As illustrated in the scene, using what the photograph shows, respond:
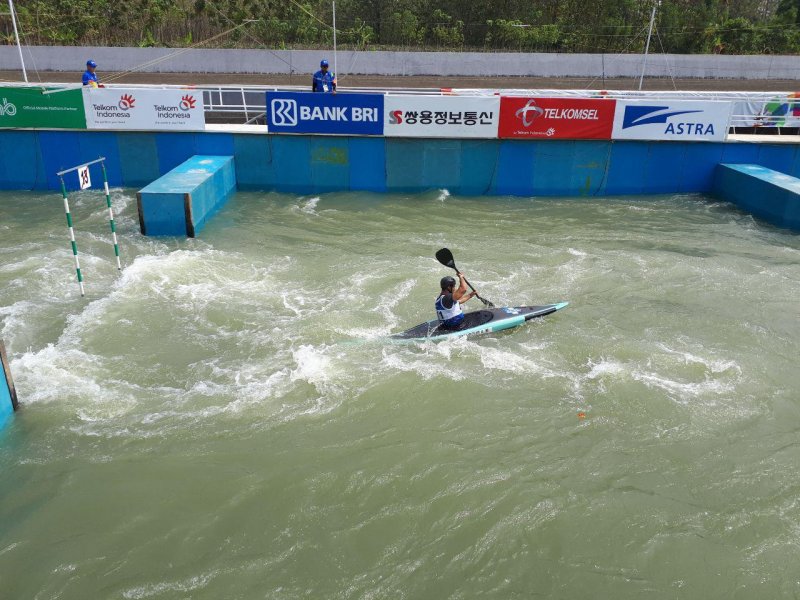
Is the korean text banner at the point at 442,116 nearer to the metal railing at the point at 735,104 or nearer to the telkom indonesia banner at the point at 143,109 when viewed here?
the metal railing at the point at 735,104

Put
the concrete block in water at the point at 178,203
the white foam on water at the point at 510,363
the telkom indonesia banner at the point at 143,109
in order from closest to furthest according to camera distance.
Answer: the white foam on water at the point at 510,363, the concrete block in water at the point at 178,203, the telkom indonesia banner at the point at 143,109

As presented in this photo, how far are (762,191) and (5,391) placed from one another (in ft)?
48.9

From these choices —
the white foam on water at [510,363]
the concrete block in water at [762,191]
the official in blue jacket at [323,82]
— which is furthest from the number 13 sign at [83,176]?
the concrete block in water at [762,191]

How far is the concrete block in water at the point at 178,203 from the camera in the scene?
12.0 metres

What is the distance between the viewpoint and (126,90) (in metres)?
15.0

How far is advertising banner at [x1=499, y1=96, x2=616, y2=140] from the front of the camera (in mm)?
15203

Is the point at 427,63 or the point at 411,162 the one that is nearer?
the point at 411,162

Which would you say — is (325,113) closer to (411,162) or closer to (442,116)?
(411,162)

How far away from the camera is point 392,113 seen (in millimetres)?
15352

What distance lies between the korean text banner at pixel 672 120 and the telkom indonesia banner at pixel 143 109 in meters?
10.3

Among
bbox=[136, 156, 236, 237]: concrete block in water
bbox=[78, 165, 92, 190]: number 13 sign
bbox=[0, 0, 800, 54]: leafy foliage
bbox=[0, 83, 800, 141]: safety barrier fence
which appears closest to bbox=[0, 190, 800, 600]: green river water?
bbox=[136, 156, 236, 237]: concrete block in water

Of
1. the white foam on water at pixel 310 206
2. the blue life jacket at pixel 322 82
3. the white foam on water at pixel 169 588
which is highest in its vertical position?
the blue life jacket at pixel 322 82

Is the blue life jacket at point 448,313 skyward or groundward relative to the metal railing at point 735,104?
groundward

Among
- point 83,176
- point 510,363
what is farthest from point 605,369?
point 83,176
